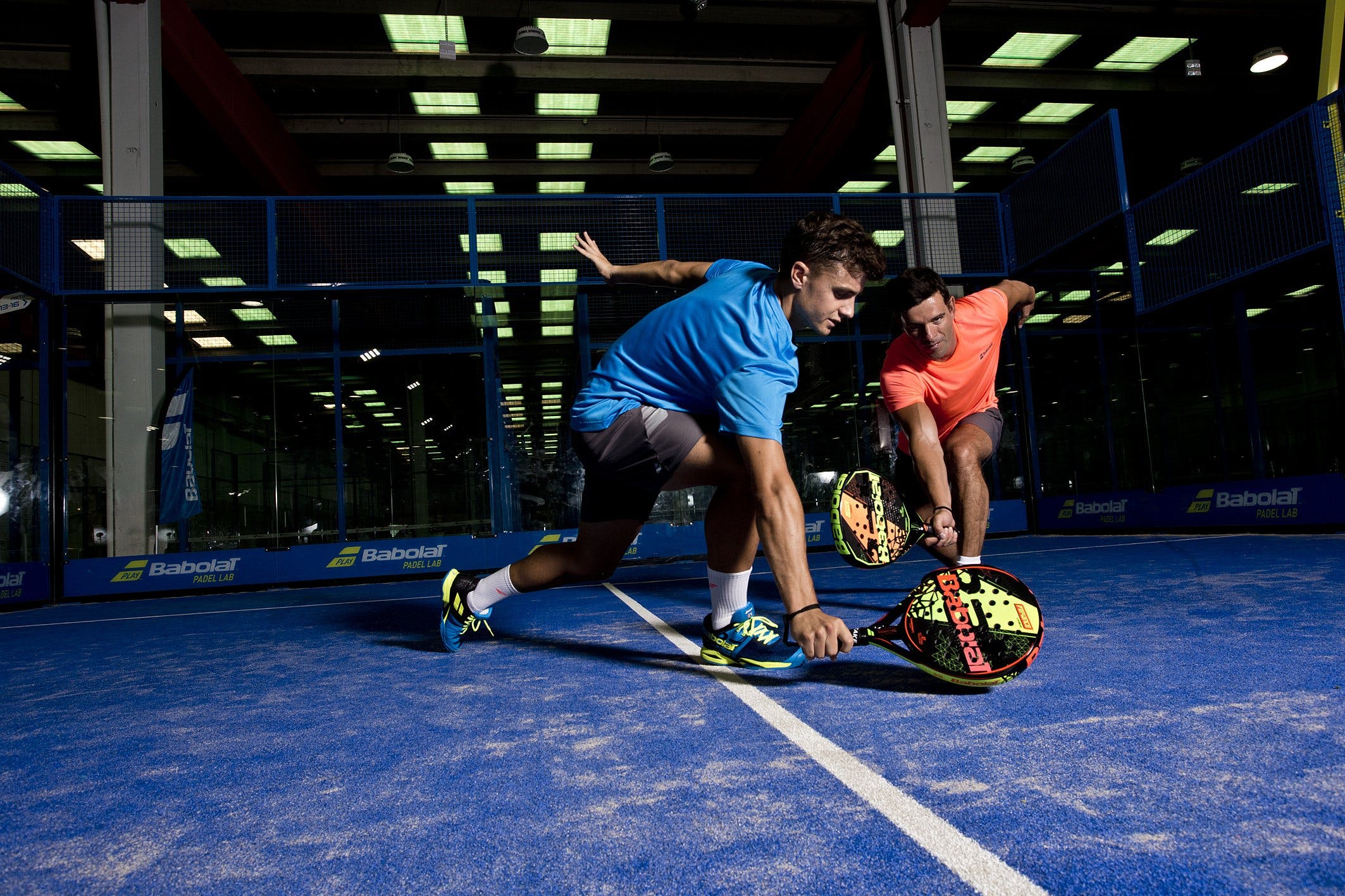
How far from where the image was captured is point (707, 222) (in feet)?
32.8

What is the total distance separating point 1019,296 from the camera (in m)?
4.74

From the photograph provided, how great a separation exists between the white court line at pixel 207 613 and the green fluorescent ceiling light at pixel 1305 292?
14.7 metres

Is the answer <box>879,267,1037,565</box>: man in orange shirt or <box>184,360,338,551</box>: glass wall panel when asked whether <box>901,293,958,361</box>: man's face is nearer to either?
<box>879,267,1037,565</box>: man in orange shirt

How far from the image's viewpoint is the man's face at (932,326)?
4.05 meters

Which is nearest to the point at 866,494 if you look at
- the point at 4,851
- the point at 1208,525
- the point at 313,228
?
the point at 4,851

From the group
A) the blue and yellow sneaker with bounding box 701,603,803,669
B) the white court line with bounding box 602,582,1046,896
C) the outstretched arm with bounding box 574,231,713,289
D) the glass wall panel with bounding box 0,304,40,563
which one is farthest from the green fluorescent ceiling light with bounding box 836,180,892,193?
the white court line with bounding box 602,582,1046,896

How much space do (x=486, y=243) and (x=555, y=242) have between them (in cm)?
90

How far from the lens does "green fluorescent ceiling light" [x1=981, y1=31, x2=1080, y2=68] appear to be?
12.6 metres

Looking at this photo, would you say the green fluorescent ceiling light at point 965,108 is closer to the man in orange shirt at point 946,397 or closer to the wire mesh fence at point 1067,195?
the wire mesh fence at point 1067,195

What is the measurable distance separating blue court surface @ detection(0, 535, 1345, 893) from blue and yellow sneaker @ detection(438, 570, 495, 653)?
5.0 inches

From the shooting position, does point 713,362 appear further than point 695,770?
Yes

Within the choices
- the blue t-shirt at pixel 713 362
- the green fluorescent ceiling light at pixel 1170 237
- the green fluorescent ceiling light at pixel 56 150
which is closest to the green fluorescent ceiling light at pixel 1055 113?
the green fluorescent ceiling light at pixel 1170 237

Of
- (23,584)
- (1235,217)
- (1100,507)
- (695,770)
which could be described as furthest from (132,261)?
(1100,507)

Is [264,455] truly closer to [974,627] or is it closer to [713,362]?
[713,362]
